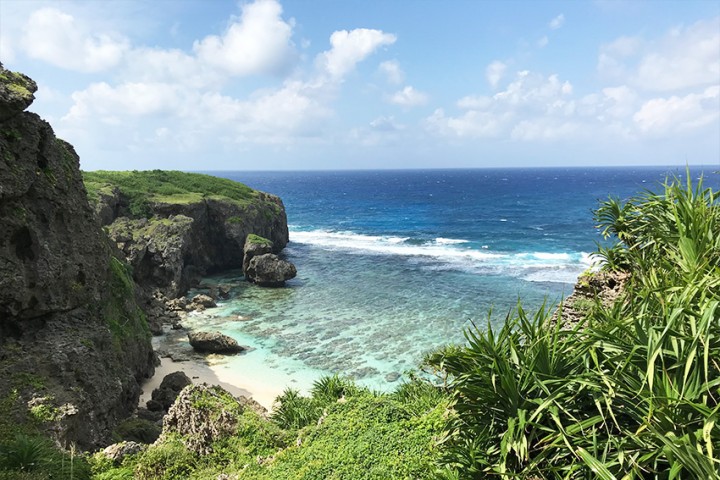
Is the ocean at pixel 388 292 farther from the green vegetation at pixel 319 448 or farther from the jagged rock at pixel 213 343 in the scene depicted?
the green vegetation at pixel 319 448

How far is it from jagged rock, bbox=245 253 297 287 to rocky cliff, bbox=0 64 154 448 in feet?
72.7

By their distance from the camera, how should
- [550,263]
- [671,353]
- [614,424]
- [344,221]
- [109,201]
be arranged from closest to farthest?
[671,353] < [614,424] < [109,201] < [550,263] < [344,221]

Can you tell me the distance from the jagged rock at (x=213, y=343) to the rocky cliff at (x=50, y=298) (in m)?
7.78

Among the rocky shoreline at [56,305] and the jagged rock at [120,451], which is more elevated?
the rocky shoreline at [56,305]

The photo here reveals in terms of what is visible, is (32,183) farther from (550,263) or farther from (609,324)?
(550,263)

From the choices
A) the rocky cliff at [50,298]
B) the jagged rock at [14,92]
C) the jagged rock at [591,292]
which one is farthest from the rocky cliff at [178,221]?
the jagged rock at [591,292]

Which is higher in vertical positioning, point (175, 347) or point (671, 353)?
point (671, 353)

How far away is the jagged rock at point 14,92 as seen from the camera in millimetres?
14445

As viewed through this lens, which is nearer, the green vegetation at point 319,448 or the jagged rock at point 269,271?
the green vegetation at point 319,448

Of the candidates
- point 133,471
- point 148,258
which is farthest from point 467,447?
point 148,258

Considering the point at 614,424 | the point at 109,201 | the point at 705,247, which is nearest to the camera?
the point at 614,424

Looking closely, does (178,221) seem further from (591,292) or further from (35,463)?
(591,292)

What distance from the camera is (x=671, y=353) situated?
5.68 metres

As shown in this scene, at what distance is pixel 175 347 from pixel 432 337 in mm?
16909
